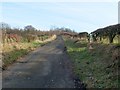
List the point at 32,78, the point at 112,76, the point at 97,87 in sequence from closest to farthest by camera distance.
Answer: the point at 97,87 → the point at 112,76 → the point at 32,78

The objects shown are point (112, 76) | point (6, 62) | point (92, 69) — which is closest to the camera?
point (112, 76)

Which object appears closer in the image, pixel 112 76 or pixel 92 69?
pixel 112 76

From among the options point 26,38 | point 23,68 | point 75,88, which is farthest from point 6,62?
point 26,38

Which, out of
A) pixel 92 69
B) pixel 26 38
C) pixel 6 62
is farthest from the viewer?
pixel 26 38

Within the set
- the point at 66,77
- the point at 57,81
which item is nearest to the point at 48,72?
the point at 66,77

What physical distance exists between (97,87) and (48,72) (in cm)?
537

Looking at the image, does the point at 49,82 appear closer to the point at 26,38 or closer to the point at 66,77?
the point at 66,77

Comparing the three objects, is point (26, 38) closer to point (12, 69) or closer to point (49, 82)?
point (12, 69)

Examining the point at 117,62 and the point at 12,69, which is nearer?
the point at 117,62

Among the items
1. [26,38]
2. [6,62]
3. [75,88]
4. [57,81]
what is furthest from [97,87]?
[26,38]

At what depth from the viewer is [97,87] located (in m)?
12.7

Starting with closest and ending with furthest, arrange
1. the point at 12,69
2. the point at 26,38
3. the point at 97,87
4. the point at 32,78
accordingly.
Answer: the point at 97,87
the point at 32,78
the point at 12,69
the point at 26,38

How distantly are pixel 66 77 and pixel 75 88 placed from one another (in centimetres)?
292

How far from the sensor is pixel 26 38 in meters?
50.2
